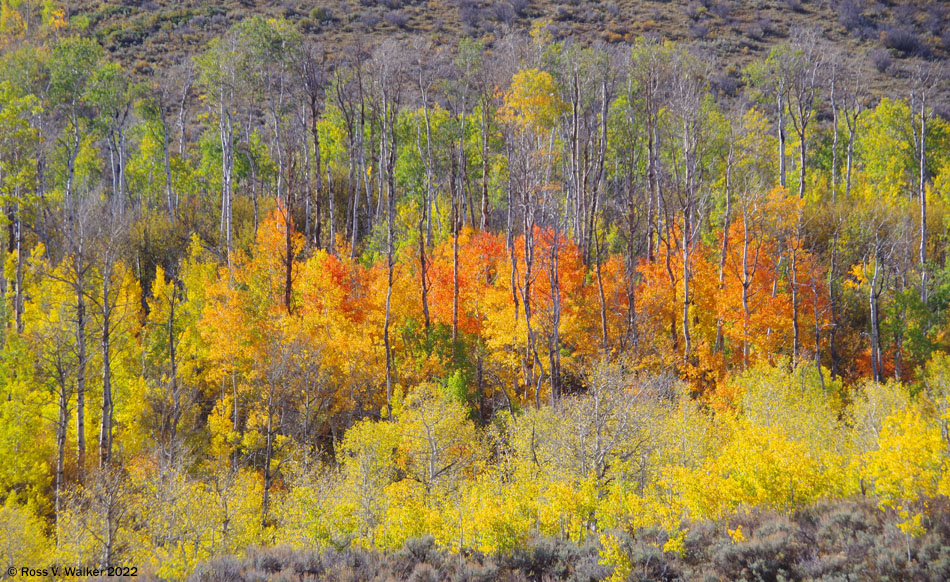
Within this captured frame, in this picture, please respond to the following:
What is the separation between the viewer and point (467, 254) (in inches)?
1336

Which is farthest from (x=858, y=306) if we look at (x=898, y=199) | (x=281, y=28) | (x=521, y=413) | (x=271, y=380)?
(x=281, y=28)

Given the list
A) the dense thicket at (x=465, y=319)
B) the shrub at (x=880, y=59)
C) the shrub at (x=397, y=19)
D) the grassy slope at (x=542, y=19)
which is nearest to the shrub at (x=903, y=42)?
the grassy slope at (x=542, y=19)

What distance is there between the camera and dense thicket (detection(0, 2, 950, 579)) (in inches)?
672

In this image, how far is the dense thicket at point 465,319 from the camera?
1708 centimetres

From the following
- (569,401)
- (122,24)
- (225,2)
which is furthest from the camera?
(225,2)

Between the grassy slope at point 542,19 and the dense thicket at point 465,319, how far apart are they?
35.3m

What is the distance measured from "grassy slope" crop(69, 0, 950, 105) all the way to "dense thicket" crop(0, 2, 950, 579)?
35.3 metres

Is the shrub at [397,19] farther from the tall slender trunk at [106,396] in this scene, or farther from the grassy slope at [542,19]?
the tall slender trunk at [106,396]

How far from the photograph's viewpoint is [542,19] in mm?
81500

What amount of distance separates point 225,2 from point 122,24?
14971 mm

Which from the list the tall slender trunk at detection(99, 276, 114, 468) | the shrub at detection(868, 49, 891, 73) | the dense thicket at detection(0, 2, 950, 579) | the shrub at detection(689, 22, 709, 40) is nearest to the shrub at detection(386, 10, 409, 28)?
the shrub at detection(689, 22, 709, 40)

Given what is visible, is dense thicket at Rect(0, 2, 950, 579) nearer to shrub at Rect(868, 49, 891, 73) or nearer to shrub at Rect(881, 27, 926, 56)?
shrub at Rect(868, 49, 891, 73)

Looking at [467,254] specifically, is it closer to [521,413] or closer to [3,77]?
[521,413]

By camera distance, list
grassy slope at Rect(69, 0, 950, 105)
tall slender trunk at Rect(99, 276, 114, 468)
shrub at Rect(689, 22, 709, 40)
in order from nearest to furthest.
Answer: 1. tall slender trunk at Rect(99, 276, 114, 468)
2. grassy slope at Rect(69, 0, 950, 105)
3. shrub at Rect(689, 22, 709, 40)
